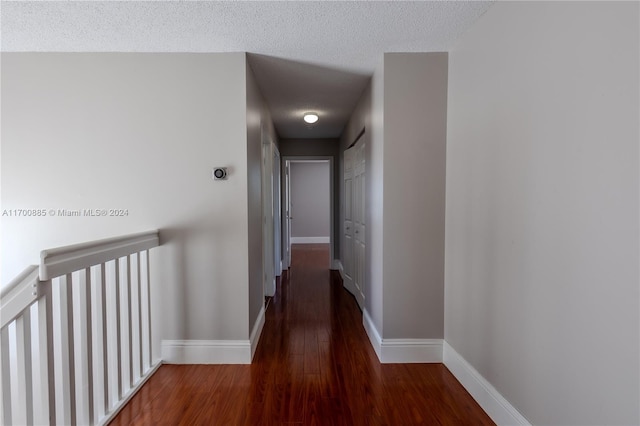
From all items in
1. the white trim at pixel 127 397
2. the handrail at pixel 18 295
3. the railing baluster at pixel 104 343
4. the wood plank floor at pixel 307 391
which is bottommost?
the wood plank floor at pixel 307 391

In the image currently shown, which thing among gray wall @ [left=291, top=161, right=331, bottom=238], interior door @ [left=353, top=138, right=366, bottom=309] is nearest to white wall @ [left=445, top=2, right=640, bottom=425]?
interior door @ [left=353, top=138, right=366, bottom=309]

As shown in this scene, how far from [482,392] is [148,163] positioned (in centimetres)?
263

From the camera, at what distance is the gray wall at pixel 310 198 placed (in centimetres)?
874

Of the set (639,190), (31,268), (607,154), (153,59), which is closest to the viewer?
(639,190)

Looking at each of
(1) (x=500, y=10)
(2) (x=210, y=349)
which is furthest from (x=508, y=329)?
(2) (x=210, y=349)

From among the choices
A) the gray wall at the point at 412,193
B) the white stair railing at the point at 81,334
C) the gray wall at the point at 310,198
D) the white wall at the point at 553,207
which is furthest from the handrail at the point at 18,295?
the gray wall at the point at 310,198

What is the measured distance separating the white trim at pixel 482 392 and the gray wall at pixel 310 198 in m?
6.77

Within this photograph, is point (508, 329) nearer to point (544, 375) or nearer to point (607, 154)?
point (544, 375)

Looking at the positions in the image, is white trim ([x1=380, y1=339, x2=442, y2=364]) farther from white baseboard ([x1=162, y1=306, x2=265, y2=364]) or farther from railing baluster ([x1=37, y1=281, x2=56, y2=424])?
railing baluster ([x1=37, y1=281, x2=56, y2=424])

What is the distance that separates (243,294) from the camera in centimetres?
228

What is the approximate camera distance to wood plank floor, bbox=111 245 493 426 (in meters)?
1.69

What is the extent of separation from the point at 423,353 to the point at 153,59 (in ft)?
9.54

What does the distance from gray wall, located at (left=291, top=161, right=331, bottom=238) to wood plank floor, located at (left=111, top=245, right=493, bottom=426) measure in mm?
6140

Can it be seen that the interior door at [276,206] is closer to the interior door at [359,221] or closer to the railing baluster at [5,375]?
the interior door at [359,221]
